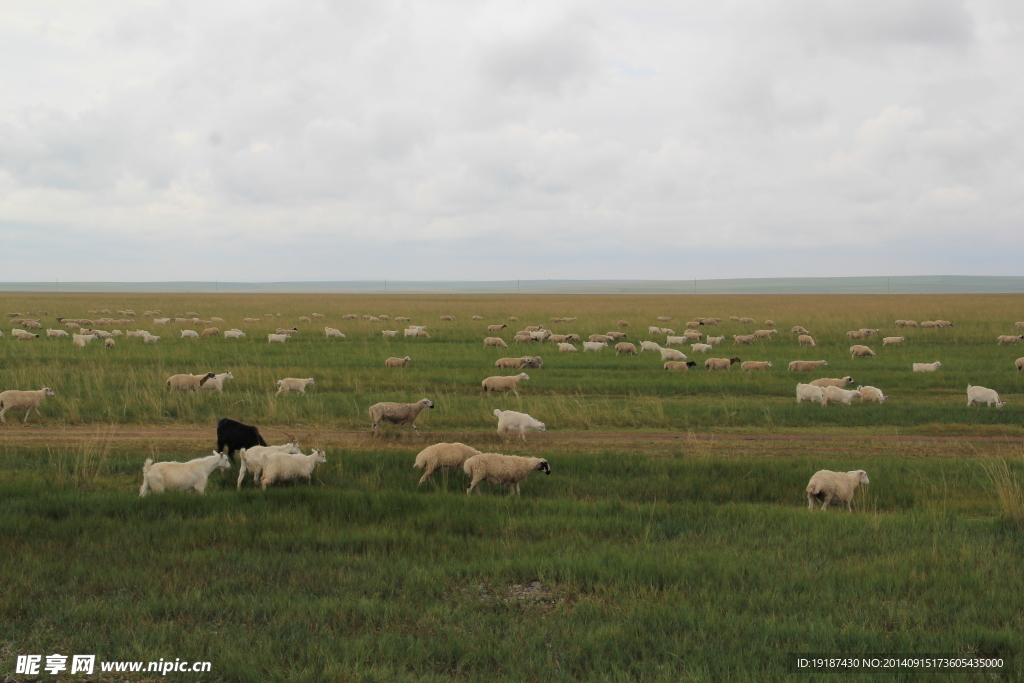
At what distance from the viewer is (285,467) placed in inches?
443

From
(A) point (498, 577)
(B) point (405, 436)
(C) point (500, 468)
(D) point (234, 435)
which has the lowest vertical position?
(B) point (405, 436)

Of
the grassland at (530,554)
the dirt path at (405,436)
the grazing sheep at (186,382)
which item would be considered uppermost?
the grazing sheep at (186,382)

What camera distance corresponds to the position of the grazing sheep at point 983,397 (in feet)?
64.2

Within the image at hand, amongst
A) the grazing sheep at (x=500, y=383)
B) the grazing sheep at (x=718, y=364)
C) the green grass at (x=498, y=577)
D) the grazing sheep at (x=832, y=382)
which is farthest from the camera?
the grazing sheep at (x=718, y=364)

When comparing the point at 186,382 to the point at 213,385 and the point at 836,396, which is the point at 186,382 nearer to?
the point at 213,385

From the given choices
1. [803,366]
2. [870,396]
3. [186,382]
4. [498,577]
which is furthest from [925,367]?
[186,382]

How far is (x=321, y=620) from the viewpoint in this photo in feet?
21.0

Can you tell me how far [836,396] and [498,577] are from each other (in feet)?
53.3

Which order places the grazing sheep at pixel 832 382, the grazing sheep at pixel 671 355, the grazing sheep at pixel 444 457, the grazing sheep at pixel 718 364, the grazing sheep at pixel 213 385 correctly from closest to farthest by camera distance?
the grazing sheep at pixel 444 457 < the grazing sheep at pixel 213 385 < the grazing sheep at pixel 832 382 < the grazing sheep at pixel 718 364 < the grazing sheep at pixel 671 355

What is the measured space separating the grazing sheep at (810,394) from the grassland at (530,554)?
2.58m

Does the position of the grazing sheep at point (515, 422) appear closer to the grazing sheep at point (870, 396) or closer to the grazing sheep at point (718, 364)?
the grazing sheep at point (870, 396)

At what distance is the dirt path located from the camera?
51.0 feet

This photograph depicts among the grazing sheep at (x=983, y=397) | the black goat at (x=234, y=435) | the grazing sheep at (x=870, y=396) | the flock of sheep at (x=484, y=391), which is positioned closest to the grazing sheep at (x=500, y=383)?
the flock of sheep at (x=484, y=391)

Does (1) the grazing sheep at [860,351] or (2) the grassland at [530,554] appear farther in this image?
(1) the grazing sheep at [860,351]
